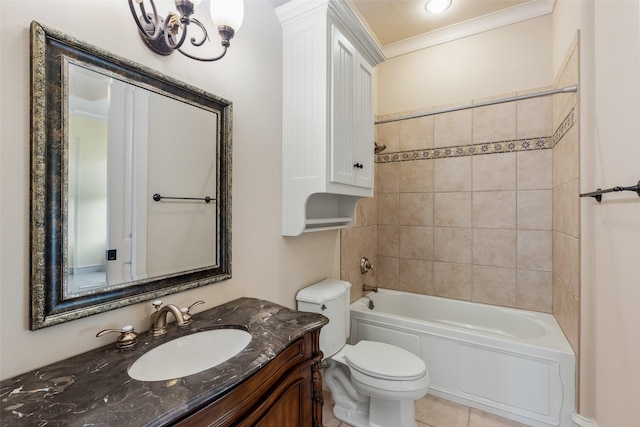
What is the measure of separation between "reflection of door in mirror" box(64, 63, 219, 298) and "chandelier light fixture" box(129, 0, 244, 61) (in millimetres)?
185

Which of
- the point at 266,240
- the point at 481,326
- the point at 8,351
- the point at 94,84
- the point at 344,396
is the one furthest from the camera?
the point at 481,326

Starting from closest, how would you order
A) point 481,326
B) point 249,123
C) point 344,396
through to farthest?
point 249,123
point 344,396
point 481,326

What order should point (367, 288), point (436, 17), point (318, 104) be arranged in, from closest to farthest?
point (318, 104), point (436, 17), point (367, 288)

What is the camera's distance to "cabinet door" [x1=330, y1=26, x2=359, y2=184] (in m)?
1.53

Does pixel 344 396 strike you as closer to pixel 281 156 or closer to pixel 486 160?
pixel 281 156

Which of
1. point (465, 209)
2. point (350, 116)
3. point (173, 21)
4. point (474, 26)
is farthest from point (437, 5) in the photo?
point (173, 21)

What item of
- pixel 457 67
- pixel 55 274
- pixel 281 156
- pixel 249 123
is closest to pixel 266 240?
pixel 281 156

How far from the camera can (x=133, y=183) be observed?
3.27ft

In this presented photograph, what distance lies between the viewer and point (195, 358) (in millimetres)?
979

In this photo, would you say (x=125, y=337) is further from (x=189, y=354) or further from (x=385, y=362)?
(x=385, y=362)

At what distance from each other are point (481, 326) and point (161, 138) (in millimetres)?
2662

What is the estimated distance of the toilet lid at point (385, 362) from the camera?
152 cm

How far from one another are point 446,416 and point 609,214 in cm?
147

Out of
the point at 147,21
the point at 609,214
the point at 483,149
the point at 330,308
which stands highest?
the point at 147,21
